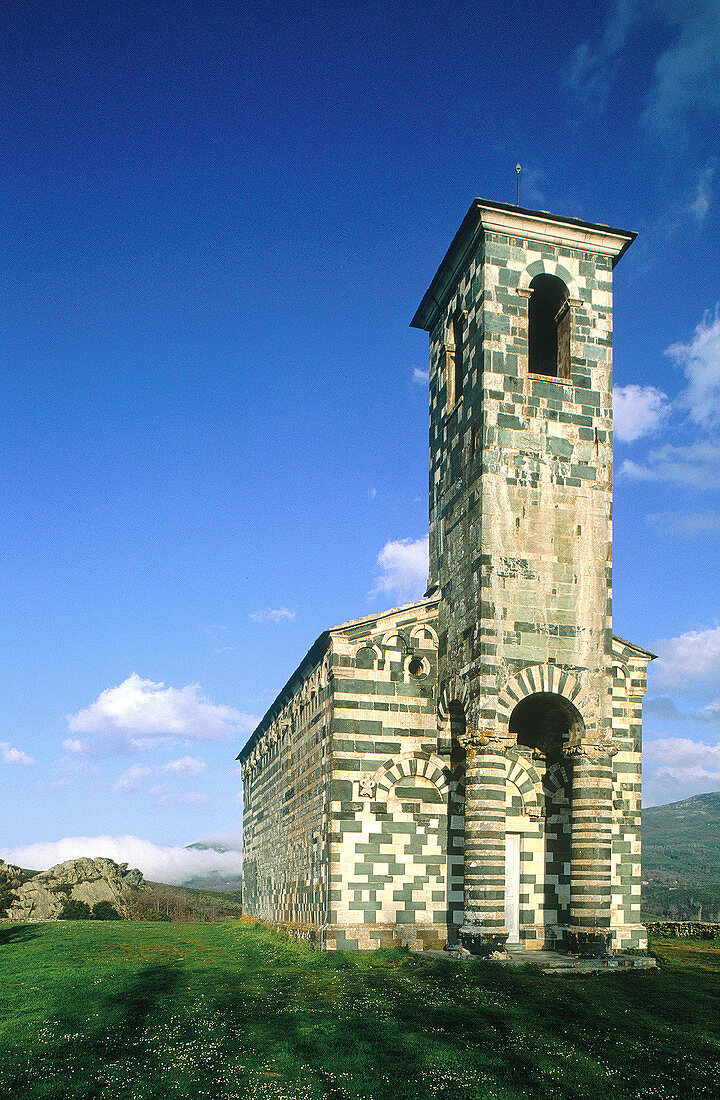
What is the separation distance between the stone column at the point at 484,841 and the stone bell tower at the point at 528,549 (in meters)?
0.03

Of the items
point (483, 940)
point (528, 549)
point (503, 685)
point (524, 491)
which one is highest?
point (524, 491)

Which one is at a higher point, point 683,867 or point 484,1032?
point 484,1032

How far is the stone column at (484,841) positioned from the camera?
21.3 metres

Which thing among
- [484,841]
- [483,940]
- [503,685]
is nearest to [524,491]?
[503,685]

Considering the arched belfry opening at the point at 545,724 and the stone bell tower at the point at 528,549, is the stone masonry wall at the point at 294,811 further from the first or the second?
the arched belfry opening at the point at 545,724

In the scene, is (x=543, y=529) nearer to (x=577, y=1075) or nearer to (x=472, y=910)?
(x=472, y=910)

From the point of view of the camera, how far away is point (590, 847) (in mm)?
22422

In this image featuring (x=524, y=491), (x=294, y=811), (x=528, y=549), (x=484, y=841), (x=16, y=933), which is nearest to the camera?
(x=484, y=841)

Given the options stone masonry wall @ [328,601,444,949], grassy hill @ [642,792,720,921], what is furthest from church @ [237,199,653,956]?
grassy hill @ [642,792,720,921]

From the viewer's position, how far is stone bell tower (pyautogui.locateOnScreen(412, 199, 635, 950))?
22.4m

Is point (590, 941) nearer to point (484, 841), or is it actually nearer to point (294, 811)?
point (484, 841)

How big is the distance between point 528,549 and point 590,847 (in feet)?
24.7

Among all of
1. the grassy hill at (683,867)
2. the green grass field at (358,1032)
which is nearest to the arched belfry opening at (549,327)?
the green grass field at (358,1032)

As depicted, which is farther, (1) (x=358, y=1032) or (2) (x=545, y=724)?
(2) (x=545, y=724)
